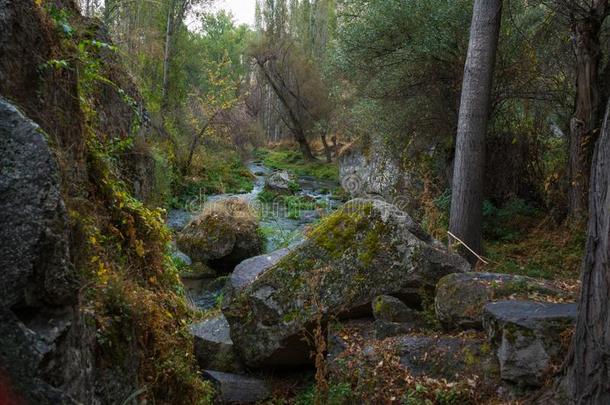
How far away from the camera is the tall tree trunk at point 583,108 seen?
788cm

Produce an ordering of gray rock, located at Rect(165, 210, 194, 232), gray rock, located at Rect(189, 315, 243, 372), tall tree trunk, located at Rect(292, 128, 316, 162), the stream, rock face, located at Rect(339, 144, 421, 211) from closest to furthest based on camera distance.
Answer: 1. gray rock, located at Rect(189, 315, 243, 372)
2. the stream
3. rock face, located at Rect(339, 144, 421, 211)
4. gray rock, located at Rect(165, 210, 194, 232)
5. tall tree trunk, located at Rect(292, 128, 316, 162)

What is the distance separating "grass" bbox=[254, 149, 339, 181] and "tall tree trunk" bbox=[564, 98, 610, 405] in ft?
77.9

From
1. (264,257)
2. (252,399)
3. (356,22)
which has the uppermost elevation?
(356,22)

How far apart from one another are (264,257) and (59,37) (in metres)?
5.24

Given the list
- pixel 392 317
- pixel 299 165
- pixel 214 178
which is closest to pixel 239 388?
pixel 392 317

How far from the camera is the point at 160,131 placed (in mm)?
18812

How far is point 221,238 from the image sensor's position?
11.9 meters

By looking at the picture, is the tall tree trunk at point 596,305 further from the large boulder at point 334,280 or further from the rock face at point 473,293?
the large boulder at point 334,280

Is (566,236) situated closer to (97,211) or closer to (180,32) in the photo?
(97,211)

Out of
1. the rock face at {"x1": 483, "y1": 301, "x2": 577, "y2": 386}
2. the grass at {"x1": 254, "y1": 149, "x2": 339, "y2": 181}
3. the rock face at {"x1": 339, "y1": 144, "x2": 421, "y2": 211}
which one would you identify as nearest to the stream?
the rock face at {"x1": 339, "y1": 144, "x2": 421, "y2": 211}

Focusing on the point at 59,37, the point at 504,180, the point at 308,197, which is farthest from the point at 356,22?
the point at 59,37

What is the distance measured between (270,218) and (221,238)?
14.4 feet

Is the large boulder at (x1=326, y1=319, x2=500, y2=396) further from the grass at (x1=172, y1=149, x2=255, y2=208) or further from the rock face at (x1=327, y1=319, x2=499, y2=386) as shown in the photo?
the grass at (x1=172, y1=149, x2=255, y2=208)

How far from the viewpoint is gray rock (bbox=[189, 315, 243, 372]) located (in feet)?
19.8
